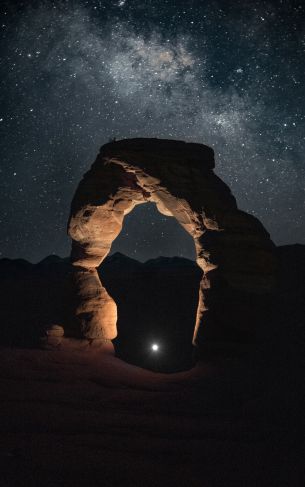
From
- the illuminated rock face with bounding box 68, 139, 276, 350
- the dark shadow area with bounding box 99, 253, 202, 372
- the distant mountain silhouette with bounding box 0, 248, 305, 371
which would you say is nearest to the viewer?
the illuminated rock face with bounding box 68, 139, 276, 350

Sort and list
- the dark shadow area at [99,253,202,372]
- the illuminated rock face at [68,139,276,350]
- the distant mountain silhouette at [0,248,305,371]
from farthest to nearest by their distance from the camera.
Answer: the dark shadow area at [99,253,202,372], the distant mountain silhouette at [0,248,305,371], the illuminated rock face at [68,139,276,350]

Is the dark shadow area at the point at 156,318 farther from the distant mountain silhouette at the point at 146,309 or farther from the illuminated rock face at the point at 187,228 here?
the illuminated rock face at the point at 187,228

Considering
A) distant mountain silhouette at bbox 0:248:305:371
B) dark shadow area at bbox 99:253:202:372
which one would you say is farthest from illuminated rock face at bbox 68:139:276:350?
dark shadow area at bbox 99:253:202:372

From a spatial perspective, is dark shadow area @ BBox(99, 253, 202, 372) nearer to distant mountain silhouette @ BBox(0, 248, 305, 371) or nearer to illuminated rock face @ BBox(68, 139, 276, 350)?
distant mountain silhouette @ BBox(0, 248, 305, 371)

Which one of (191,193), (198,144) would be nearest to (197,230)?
(191,193)

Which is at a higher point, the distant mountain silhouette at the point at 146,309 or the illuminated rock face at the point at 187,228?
the illuminated rock face at the point at 187,228

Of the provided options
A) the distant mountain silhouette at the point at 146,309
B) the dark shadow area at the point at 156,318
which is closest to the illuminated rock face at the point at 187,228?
the distant mountain silhouette at the point at 146,309

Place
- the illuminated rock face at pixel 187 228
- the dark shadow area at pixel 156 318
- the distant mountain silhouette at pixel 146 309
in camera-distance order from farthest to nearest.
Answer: the dark shadow area at pixel 156 318 < the distant mountain silhouette at pixel 146 309 < the illuminated rock face at pixel 187 228

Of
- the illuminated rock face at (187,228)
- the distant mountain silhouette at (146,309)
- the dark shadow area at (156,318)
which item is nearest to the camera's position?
the illuminated rock face at (187,228)

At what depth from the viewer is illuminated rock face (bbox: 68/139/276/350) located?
888 cm

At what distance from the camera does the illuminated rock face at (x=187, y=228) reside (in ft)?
29.1

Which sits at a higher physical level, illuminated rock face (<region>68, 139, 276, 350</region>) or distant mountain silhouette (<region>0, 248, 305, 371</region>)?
illuminated rock face (<region>68, 139, 276, 350</region>)

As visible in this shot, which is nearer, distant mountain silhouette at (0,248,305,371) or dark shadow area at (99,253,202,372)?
distant mountain silhouette at (0,248,305,371)

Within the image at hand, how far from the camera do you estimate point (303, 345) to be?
1026 cm
